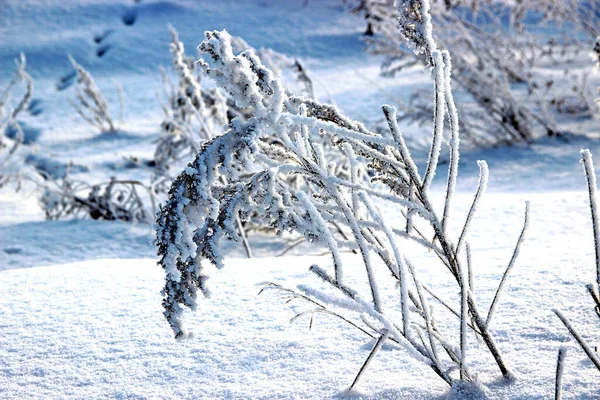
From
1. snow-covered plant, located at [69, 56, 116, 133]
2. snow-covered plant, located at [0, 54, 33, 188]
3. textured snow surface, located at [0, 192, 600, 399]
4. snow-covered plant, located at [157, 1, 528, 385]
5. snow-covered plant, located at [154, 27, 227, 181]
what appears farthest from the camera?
snow-covered plant, located at [69, 56, 116, 133]

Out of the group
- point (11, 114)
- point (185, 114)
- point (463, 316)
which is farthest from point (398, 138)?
point (11, 114)

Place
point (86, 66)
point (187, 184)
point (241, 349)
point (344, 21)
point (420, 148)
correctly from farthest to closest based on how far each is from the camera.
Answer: point (344, 21) → point (86, 66) → point (420, 148) → point (241, 349) → point (187, 184)

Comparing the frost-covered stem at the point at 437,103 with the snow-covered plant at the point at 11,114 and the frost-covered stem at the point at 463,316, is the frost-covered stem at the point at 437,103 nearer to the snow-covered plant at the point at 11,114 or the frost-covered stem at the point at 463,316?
the frost-covered stem at the point at 463,316

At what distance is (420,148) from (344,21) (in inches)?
Result: 200

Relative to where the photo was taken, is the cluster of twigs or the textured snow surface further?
the textured snow surface

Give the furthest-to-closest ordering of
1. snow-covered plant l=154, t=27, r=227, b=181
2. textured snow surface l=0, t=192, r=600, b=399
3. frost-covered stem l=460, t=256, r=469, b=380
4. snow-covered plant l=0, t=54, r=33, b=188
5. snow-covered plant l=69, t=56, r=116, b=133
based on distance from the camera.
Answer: snow-covered plant l=69, t=56, r=116, b=133 → snow-covered plant l=0, t=54, r=33, b=188 → snow-covered plant l=154, t=27, r=227, b=181 → textured snow surface l=0, t=192, r=600, b=399 → frost-covered stem l=460, t=256, r=469, b=380

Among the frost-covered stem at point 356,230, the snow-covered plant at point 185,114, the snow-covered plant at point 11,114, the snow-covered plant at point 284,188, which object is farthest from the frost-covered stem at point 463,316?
the snow-covered plant at point 11,114

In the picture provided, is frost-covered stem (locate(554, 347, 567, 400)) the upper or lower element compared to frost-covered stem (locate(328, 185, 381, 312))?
lower

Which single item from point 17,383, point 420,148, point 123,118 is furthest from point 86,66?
point 17,383

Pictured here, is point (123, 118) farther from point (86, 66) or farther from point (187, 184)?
point (187, 184)

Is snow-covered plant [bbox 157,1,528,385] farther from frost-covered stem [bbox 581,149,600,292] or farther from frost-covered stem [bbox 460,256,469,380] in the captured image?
frost-covered stem [bbox 581,149,600,292]

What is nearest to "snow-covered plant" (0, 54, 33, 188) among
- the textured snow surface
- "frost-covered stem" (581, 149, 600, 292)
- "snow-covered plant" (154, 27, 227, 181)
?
"snow-covered plant" (154, 27, 227, 181)

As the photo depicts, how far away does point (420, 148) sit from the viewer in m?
4.16

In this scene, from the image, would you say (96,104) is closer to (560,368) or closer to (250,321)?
(250,321)
